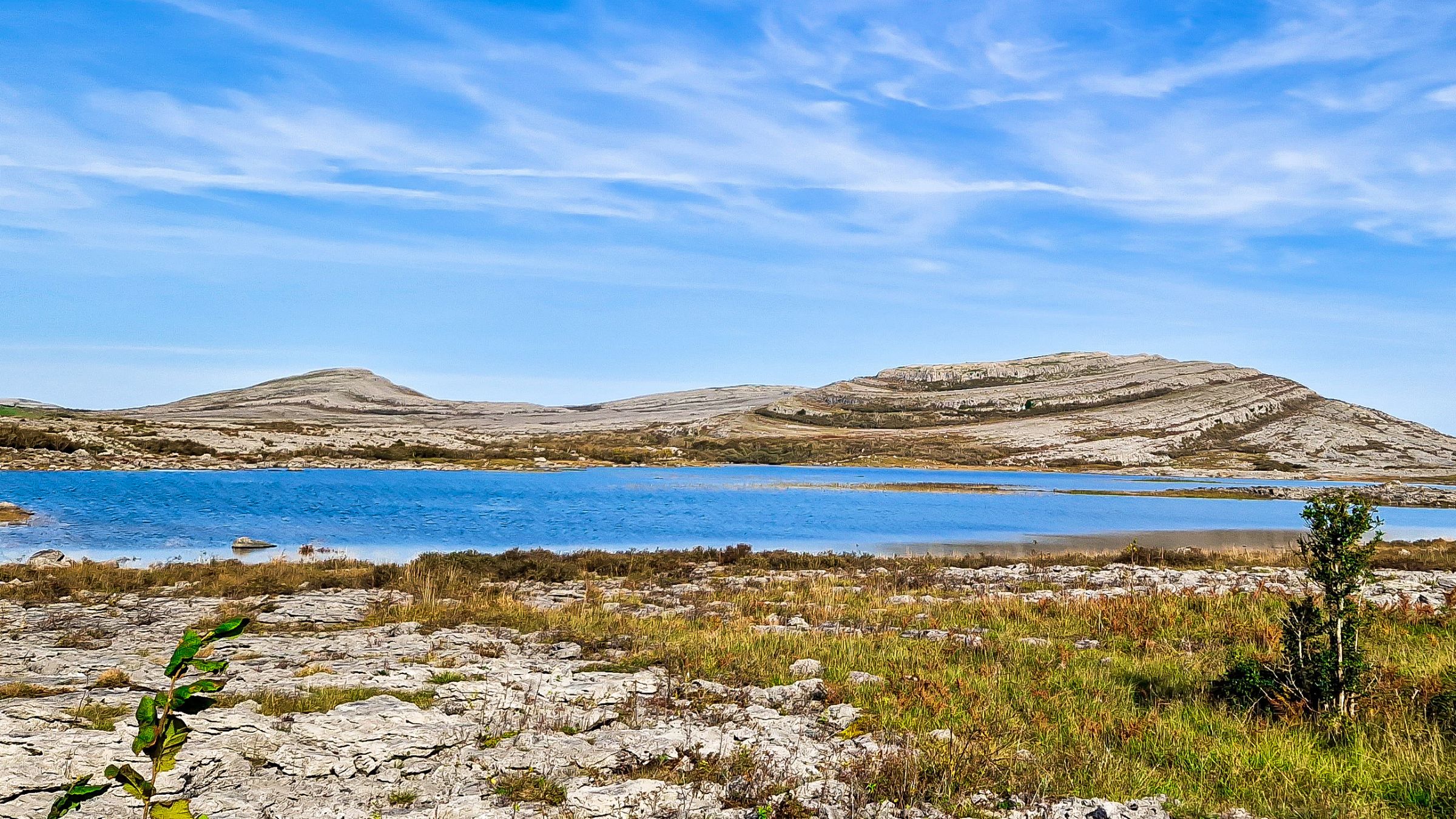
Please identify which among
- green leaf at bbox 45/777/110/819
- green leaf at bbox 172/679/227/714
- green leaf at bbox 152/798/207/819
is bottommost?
green leaf at bbox 152/798/207/819

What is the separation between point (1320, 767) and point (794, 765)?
5063mm

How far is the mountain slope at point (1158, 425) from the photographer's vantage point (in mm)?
124250

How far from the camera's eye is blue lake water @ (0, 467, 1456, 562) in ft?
115

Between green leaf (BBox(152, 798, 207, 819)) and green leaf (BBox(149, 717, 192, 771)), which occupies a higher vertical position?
green leaf (BBox(149, 717, 192, 771))

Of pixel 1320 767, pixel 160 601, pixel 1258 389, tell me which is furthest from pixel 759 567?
pixel 1258 389

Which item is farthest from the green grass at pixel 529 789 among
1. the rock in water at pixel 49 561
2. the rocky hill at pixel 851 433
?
A: the rocky hill at pixel 851 433

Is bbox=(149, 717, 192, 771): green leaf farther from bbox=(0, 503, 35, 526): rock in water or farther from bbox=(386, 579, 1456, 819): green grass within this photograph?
bbox=(0, 503, 35, 526): rock in water

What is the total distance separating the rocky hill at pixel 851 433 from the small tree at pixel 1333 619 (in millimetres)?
83204

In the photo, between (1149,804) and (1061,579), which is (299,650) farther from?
(1061,579)

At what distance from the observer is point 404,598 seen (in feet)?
66.2

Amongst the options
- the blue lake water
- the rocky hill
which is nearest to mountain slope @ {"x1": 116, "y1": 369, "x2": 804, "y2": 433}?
the rocky hill

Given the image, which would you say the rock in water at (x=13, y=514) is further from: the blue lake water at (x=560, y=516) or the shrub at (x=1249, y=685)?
the shrub at (x=1249, y=685)

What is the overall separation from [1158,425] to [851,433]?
56.4 meters

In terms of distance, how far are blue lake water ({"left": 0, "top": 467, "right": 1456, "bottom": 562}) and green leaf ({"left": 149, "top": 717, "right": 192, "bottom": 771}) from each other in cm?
2905
